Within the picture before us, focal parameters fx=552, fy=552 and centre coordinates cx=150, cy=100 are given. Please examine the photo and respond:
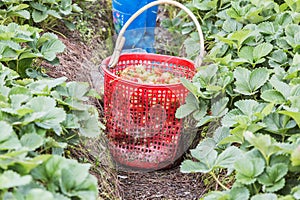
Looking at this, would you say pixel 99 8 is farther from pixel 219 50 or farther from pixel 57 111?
pixel 57 111

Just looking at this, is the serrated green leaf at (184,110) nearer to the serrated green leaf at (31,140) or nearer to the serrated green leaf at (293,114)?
the serrated green leaf at (293,114)

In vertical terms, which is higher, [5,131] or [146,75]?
[5,131]

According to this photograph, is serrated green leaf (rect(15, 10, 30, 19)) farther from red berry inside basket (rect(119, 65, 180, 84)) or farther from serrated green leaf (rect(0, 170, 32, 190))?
serrated green leaf (rect(0, 170, 32, 190))

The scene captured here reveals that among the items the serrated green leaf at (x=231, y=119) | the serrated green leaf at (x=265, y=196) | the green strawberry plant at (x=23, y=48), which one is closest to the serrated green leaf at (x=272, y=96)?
the serrated green leaf at (x=231, y=119)

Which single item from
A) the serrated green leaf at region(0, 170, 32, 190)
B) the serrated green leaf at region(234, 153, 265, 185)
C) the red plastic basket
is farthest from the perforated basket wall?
the serrated green leaf at region(0, 170, 32, 190)

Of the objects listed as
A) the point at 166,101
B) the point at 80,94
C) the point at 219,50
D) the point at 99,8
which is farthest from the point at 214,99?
the point at 99,8

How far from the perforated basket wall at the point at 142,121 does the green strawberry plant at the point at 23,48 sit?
11.6 inches

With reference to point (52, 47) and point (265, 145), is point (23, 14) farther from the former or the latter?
point (265, 145)

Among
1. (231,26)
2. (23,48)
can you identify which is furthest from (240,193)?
(231,26)

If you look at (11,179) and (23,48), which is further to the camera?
(23,48)

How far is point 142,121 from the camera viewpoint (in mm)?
2549

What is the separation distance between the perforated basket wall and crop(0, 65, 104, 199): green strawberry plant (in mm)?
344

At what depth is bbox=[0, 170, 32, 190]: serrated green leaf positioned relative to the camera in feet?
4.42

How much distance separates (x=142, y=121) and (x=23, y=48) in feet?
2.06
